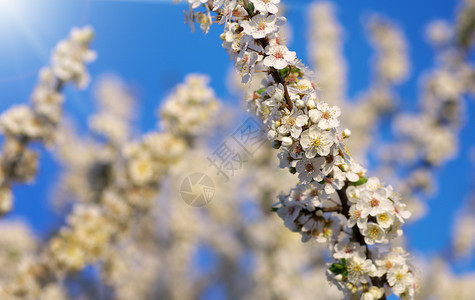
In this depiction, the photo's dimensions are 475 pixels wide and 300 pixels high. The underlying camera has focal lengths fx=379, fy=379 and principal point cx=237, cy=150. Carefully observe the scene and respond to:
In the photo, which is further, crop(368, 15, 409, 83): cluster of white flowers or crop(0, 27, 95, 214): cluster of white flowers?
crop(368, 15, 409, 83): cluster of white flowers

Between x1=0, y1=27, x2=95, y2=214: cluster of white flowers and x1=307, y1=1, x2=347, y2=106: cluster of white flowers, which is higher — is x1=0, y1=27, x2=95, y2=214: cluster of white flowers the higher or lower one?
the lower one

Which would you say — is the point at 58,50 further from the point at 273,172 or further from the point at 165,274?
the point at 165,274

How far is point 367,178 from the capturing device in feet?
6.43

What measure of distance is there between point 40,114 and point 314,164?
3.29 meters

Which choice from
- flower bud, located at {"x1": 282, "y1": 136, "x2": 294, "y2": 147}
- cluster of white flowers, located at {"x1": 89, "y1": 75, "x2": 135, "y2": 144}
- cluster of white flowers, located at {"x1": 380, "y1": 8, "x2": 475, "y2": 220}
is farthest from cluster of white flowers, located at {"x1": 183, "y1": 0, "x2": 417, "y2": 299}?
cluster of white flowers, located at {"x1": 89, "y1": 75, "x2": 135, "y2": 144}

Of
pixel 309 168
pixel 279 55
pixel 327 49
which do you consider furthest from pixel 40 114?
pixel 327 49

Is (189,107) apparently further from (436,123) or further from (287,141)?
(436,123)

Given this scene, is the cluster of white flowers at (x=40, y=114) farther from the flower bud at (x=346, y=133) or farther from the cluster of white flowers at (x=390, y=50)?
the cluster of white flowers at (x=390, y=50)

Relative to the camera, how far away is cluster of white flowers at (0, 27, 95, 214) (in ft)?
12.6

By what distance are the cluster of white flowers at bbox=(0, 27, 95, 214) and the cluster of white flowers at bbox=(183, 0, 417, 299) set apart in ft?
8.70

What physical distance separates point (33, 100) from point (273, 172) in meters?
4.54

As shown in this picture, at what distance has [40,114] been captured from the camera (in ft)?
13.0

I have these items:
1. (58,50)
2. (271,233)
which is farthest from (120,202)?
(271,233)

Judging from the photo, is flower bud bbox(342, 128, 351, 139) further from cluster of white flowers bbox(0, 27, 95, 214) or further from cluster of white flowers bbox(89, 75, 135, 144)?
cluster of white flowers bbox(89, 75, 135, 144)
